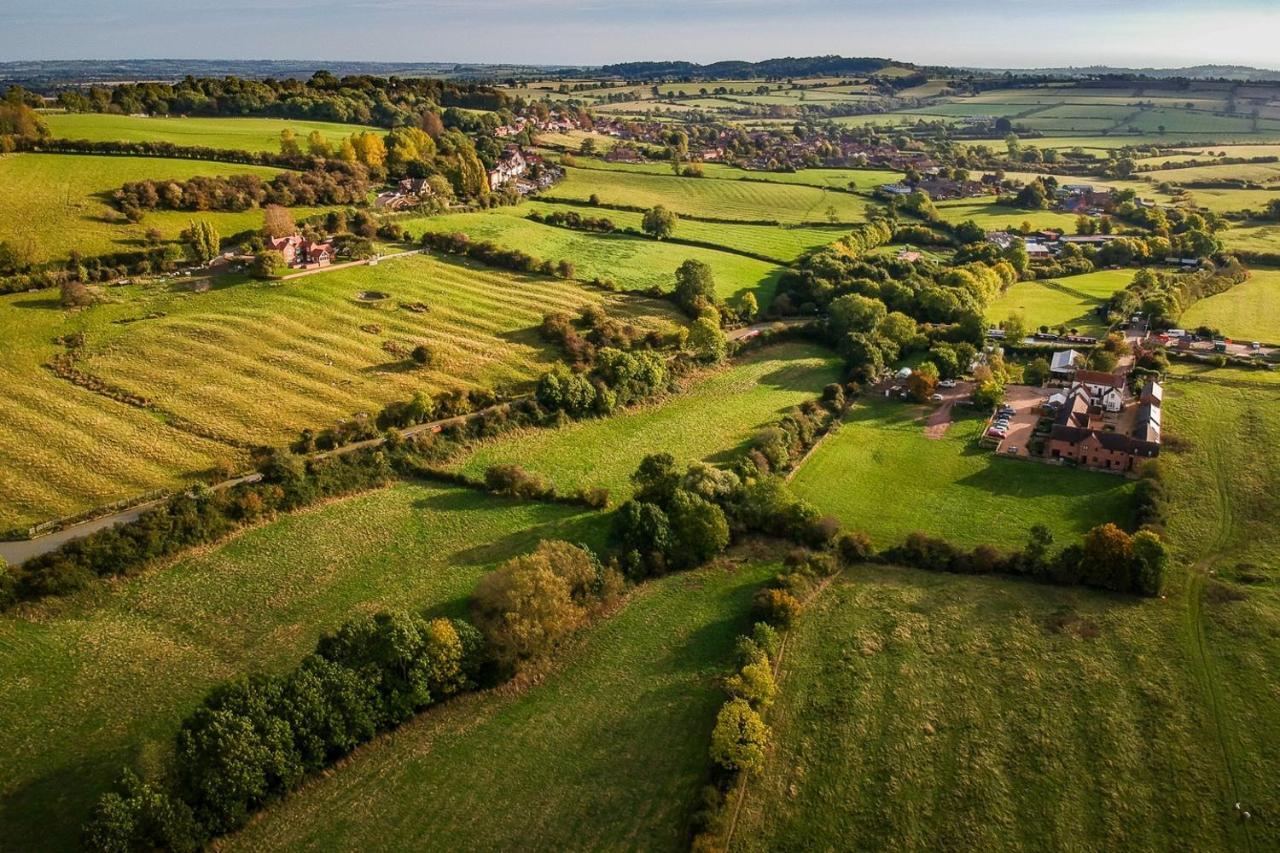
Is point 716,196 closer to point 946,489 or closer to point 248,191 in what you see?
point 248,191

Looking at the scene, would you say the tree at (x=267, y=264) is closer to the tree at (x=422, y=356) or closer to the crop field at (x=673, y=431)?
the tree at (x=422, y=356)

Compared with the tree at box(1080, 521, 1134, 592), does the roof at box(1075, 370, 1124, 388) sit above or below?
above

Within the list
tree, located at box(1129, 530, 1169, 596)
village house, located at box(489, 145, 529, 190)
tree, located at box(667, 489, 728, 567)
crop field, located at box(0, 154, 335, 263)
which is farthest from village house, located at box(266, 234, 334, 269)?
tree, located at box(1129, 530, 1169, 596)

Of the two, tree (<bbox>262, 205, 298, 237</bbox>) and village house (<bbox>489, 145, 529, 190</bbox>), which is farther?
village house (<bbox>489, 145, 529, 190</bbox>)

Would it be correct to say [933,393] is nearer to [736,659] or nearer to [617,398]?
[617,398]

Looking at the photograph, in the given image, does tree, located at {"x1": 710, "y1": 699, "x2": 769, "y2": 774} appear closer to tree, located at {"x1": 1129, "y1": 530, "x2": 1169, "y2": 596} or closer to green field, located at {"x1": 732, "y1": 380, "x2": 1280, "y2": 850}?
green field, located at {"x1": 732, "y1": 380, "x2": 1280, "y2": 850}

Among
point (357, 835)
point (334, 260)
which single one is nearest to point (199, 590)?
point (357, 835)

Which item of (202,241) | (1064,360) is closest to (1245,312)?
(1064,360)
